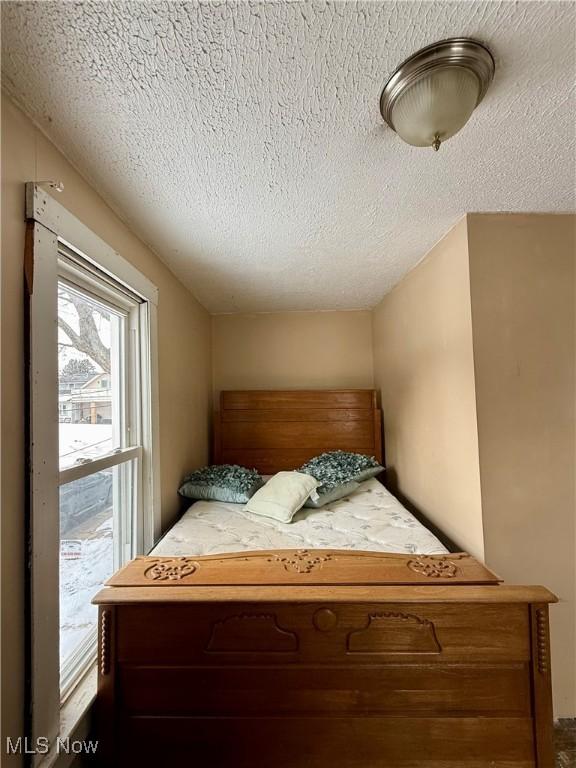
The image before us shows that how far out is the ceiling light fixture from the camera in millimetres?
731

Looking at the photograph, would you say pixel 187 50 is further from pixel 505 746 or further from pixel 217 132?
pixel 505 746

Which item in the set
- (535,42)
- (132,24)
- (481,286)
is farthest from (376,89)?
(481,286)

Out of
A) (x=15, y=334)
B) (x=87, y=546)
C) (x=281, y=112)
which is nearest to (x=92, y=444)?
(x=87, y=546)

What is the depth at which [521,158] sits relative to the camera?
1.11 m

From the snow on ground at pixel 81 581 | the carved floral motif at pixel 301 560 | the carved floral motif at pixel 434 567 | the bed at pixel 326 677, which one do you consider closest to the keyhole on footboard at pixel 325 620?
the bed at pixel 326 677

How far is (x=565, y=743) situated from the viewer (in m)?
1.34

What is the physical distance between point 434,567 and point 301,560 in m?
0.47

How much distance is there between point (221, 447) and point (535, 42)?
2.71m

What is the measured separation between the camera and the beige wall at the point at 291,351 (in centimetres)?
312

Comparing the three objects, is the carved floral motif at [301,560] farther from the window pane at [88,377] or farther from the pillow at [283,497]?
the window pane at [88,377]

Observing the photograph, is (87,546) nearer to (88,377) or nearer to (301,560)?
(88,377)

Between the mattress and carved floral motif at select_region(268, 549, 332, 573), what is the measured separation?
286 mm

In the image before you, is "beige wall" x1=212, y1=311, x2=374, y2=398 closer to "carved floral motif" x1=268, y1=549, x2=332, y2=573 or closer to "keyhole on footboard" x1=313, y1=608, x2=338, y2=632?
"carved floral motif" x1=268, y1=549, x2=332, y2=573

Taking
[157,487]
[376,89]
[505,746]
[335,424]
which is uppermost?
[376,89]
